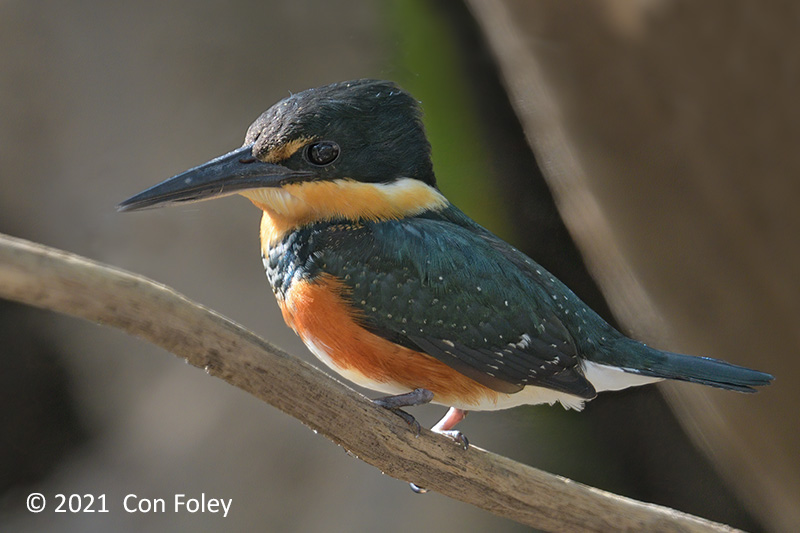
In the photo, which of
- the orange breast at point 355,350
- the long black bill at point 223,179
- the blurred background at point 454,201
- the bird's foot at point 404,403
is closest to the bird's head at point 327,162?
the long black bill at point 223,179

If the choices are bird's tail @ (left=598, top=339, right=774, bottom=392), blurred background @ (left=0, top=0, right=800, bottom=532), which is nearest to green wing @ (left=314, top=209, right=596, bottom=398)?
bird's tail @ (left=598, top=339, right=774, bottom=392)

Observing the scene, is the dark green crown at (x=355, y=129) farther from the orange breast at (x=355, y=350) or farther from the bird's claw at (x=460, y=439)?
the bird's claw at (x=460, y=439)

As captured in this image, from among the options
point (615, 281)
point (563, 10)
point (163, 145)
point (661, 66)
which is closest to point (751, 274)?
point (615, 281)

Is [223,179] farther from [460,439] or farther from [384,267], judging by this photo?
[460,439]

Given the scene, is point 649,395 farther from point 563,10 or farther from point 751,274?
point 563,10

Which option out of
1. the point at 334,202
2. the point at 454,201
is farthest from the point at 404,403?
the point at 454,201

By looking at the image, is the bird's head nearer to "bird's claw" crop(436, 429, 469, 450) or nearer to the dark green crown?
the dark green crown

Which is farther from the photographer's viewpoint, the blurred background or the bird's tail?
the blurred background

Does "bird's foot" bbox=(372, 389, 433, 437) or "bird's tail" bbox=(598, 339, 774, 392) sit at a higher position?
"bird's tail" bbox=(598, 339, 774, 392)
